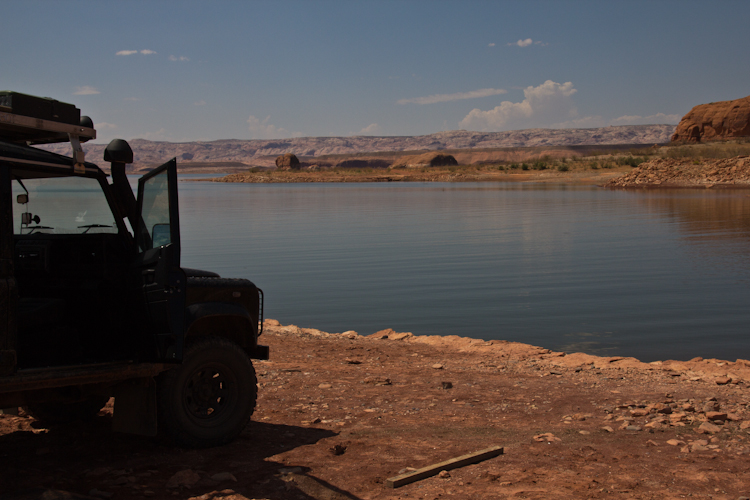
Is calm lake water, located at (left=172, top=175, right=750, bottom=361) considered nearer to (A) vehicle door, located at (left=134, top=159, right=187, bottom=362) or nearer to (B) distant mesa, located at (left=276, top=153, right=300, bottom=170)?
(A) vehicle door, located at (left=134, top=159, right=187, bottom=362)

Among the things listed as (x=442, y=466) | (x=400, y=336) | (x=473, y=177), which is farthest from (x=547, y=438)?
(x=473, y=177)

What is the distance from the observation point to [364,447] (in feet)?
17.6

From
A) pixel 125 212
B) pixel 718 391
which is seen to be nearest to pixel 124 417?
pixel 125 212

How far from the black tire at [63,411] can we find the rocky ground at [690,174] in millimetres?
58635

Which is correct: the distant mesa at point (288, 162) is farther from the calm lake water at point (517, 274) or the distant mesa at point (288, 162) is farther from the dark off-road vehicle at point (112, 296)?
the dark off-road vehicle at point (112, 296)

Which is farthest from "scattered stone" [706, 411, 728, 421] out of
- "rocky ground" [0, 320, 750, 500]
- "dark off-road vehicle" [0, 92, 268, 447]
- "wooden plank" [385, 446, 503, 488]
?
"dark off-road vehicle" [0, 92, 268, 447]

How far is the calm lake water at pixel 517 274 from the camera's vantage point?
1145 centimetres

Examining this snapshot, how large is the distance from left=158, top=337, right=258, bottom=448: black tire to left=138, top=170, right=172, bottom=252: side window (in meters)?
0.90

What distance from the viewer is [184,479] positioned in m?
4.50

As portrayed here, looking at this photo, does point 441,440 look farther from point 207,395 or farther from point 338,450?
point 207,395

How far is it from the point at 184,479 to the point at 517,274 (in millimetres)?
13455

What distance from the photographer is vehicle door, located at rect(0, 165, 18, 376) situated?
13.3ft

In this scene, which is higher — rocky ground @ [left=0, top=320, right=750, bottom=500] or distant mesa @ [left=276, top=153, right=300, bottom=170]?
distant mesa @ [left=276, top=153, right=300, bottom=170]

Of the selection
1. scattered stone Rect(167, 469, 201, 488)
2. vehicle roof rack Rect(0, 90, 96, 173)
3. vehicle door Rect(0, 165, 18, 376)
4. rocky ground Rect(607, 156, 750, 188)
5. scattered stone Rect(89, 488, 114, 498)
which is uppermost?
rocky ground Rect(607, 156, 750, 188)
